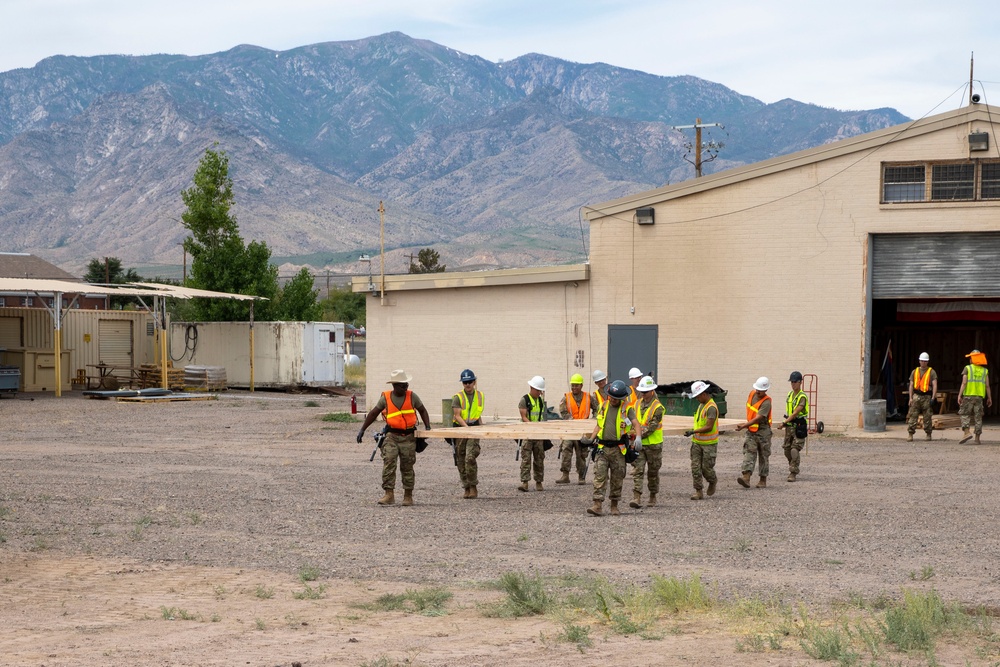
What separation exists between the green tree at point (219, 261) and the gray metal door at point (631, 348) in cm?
2814

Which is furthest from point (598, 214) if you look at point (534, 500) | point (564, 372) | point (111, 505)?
point (111, 505)

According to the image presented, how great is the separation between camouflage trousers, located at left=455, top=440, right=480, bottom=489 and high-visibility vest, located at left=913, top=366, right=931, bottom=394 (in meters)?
11.7

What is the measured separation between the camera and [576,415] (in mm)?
19078

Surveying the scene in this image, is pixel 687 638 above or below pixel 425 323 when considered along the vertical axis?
below

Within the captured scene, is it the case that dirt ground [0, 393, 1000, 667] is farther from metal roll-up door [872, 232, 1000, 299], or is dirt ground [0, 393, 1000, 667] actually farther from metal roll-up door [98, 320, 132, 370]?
metal roll-up door [98, 320, 132, 370]

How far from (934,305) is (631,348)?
27.4ft

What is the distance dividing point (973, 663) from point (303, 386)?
127ft

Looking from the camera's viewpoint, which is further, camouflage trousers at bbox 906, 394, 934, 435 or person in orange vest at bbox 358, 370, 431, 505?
camouflage trousers at bbox 906, 394, 934, 435

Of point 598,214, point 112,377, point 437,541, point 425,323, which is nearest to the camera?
point 437,541

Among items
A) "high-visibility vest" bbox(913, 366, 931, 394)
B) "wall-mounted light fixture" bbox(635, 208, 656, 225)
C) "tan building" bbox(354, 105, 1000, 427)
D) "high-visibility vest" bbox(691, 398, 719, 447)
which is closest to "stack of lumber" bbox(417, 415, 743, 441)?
"high-visibility vest" bbox(691, 398, 719, 447)

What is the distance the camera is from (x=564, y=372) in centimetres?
2931

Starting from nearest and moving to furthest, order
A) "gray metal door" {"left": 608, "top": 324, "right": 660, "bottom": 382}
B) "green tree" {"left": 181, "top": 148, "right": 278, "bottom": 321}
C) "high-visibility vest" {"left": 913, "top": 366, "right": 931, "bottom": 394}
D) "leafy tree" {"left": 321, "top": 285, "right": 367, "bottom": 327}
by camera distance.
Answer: "high-visibility vest" {"left": 913, "top": 366, "right": 931, "bottom": 394}, "gray metal door" {"left": 608, "top": 324, "right": 660, "bottom": 382}, "green tree" {"left": 181, "top": 148, "right": 278, "bottom": 321}, "leafy tree" {"left": 321, "top": 285, "right": 367, "bottom": 327}

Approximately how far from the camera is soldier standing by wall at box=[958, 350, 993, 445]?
2511 centimetres

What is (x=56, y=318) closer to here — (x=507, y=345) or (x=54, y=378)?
(x=54, y=378)
